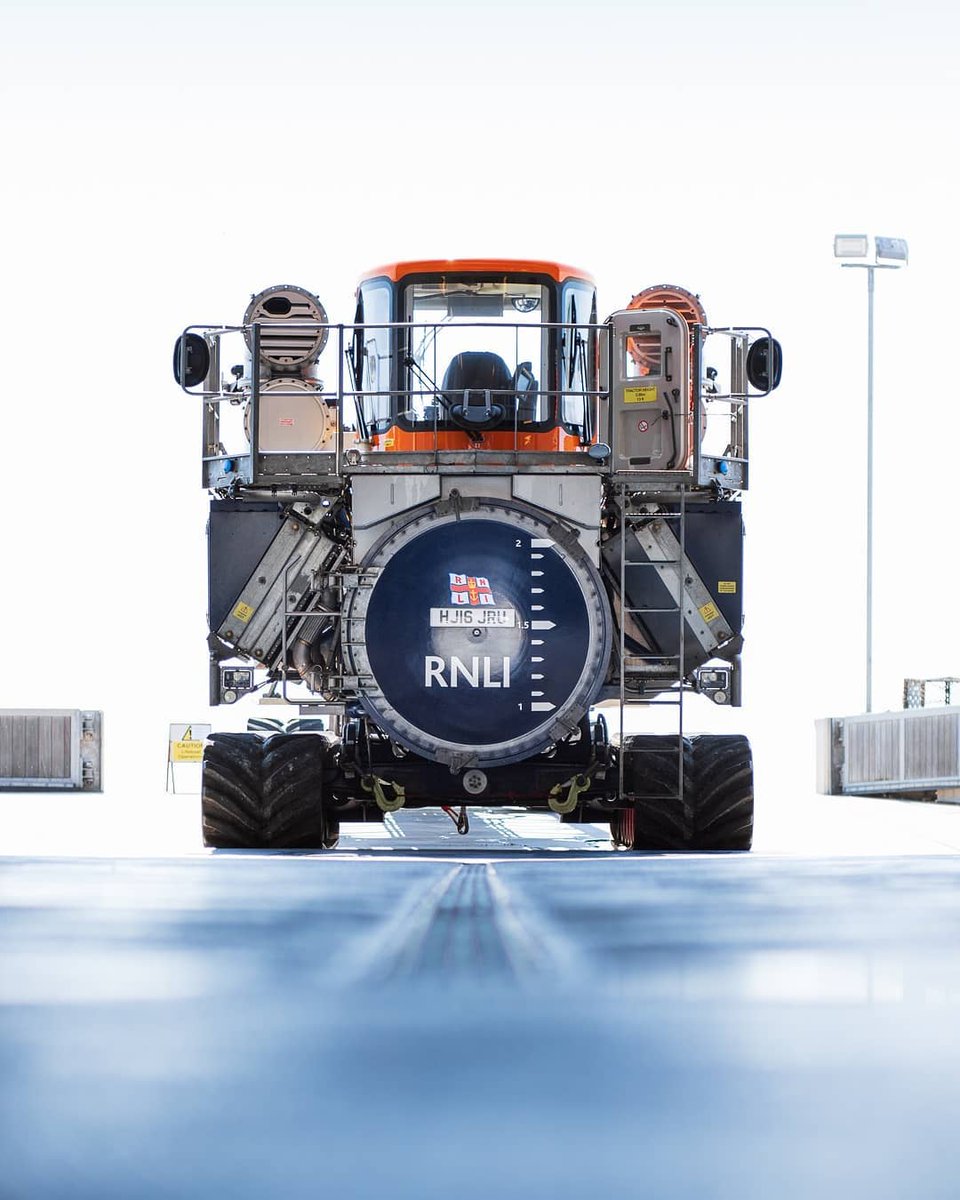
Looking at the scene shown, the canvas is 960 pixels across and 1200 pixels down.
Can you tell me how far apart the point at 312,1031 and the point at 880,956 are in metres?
1.53

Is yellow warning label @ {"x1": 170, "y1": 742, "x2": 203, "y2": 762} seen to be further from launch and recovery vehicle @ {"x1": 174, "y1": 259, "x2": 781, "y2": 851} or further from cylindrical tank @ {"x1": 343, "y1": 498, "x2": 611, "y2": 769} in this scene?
cylindrical tank @ {"x1": 343, "y1": 498, "x2": 611, "y2": 769}

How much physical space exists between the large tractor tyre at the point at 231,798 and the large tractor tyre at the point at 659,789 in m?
2.72

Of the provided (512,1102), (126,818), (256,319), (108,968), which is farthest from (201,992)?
(126,818)

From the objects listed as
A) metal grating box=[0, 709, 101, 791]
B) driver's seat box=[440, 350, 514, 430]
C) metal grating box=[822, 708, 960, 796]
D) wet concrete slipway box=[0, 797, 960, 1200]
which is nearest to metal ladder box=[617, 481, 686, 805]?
driver's seat box=[440, 350, 514, 430]

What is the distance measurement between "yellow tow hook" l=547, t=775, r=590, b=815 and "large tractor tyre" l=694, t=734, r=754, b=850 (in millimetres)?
828

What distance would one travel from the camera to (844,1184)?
83.7 inches

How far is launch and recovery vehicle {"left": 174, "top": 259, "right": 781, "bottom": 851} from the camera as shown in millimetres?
11234

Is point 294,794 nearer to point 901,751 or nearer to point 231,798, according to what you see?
point 231,798

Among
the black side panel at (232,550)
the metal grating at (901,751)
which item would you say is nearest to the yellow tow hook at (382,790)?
the black side panel at (232,550)

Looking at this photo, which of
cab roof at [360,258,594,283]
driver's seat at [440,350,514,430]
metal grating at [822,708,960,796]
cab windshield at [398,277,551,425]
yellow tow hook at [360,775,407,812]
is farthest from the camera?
metal grating at [822,708,960,796]

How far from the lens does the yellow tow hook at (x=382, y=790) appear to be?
1166 cm

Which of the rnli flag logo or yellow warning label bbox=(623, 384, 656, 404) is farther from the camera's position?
yellow warning label bbox=(623, 384, 656, 404)

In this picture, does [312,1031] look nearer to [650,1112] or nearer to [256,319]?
[650,1112]

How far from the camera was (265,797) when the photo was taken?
37.8 feet
